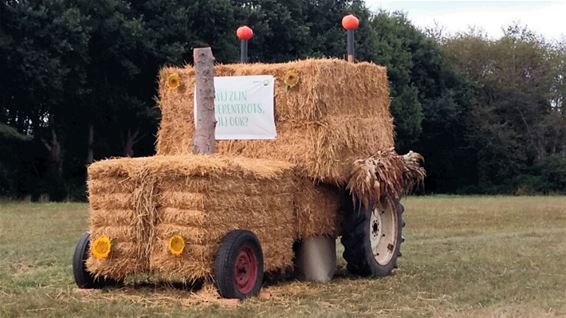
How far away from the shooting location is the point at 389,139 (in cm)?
1137

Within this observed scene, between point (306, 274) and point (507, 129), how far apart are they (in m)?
38.3

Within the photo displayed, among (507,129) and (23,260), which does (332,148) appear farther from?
(507,129)

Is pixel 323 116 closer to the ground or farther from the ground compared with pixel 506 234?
farther from the ground

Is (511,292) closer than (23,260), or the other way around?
(511,292)

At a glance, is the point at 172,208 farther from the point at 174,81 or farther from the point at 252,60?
the point at 252,60

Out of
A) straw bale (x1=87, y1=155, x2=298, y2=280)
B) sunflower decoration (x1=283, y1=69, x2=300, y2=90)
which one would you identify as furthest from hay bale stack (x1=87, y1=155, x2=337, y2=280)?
sunflower decoration (x1=283, y1=69, x2=300, y2=90)

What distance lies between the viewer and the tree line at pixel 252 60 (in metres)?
27.9

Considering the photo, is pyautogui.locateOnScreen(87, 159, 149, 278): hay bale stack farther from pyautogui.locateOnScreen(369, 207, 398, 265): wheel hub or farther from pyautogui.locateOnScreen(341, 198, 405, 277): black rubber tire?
pyautogui.locateOnScreen(369, 207, 398, 265): wheel hub

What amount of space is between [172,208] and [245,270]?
0.97m

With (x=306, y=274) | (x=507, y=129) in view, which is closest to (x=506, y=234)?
(x=306, y=274)

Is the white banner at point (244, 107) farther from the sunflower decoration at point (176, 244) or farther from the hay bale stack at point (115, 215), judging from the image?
the sunflower decoration at point (176, 244)

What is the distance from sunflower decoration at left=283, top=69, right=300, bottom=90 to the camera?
10.2 meters

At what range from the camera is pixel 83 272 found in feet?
29.5

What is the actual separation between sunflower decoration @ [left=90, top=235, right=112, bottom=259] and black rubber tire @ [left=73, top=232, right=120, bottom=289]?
378 mm
